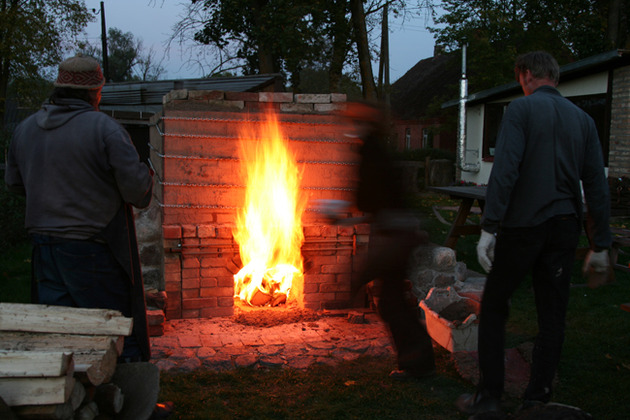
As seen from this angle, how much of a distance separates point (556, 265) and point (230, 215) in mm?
3130

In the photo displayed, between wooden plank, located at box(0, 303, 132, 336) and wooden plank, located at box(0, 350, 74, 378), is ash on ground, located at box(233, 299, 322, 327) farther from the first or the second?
wooden plank, located at box(0, 350, 74, 378)

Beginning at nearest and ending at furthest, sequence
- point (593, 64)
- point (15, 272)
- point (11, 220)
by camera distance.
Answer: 1. point (15, 272)
2. point (11, 220)
3. point (593, 64)

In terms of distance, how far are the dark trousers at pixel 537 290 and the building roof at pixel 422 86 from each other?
94.6 ft

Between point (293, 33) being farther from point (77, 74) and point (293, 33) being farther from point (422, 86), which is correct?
point (422, 86)

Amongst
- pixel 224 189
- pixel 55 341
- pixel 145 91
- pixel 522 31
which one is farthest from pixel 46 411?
pixel 522 31

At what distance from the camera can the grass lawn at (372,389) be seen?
3.53 m

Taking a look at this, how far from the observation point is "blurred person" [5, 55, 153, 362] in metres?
2.86

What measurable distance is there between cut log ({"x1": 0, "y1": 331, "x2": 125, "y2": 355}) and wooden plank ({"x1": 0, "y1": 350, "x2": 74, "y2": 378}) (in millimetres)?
313

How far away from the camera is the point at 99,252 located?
116 inches

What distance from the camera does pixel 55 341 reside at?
268cm

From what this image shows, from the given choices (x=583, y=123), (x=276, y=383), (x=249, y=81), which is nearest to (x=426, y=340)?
(x=276, y=383)

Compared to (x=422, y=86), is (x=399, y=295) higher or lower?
lower

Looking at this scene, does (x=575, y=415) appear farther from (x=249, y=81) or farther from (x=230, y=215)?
(x=249, y=81)

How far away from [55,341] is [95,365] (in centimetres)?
26
